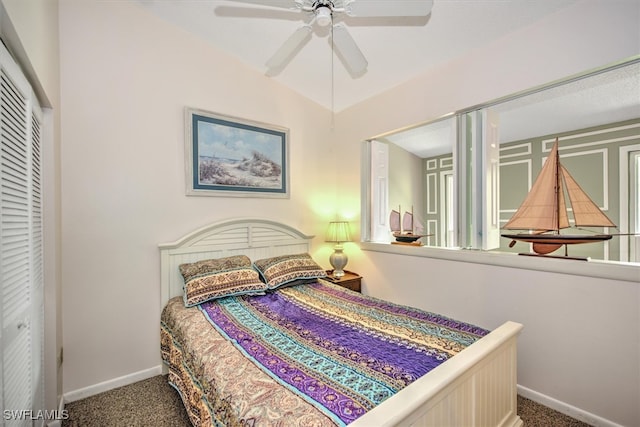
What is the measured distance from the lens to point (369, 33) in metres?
2.26

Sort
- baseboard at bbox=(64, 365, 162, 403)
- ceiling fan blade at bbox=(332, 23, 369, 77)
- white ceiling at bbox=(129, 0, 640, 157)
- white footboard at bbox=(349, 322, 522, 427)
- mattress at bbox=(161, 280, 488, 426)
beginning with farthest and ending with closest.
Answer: baseboard at bbox=(64, 365, 162, 403) < white ceiling at bbox=(129, 0, 640, 157) < ceiling fan blade at bbox=(332, 23, 369, 77) < mattress at bbox=(161, 280, 488, 426) < white footboard at bbox=(349, 322, 522, 427)

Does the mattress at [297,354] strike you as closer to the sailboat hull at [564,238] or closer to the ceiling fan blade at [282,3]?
the sailboat hull at [564,238]

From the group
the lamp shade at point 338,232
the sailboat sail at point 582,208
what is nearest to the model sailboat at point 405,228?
the lamp shade at point 338,232

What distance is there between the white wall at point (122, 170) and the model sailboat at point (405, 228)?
5.89 ft

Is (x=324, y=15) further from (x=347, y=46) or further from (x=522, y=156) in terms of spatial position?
(x=522, y=156)

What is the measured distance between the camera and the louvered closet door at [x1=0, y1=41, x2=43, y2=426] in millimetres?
1036

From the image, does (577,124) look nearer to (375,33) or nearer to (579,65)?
(579,65)

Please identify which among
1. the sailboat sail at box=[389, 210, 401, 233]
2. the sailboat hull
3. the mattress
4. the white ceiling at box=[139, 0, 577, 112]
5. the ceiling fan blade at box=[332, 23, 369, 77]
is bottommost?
the mattress

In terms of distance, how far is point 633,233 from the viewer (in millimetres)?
1777

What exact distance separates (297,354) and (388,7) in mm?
1846

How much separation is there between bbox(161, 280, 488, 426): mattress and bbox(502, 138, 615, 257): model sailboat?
2.71ft

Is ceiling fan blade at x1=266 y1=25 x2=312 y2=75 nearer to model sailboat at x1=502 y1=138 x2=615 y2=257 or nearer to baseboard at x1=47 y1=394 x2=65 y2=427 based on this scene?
model sailboat at x1=502 y1=138 x2=615 y2=257

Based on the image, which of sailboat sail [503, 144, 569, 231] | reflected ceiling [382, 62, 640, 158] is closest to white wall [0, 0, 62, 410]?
reflected ceiling [382, 62, 640, 158]

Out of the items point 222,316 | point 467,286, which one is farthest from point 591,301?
point 222,316
